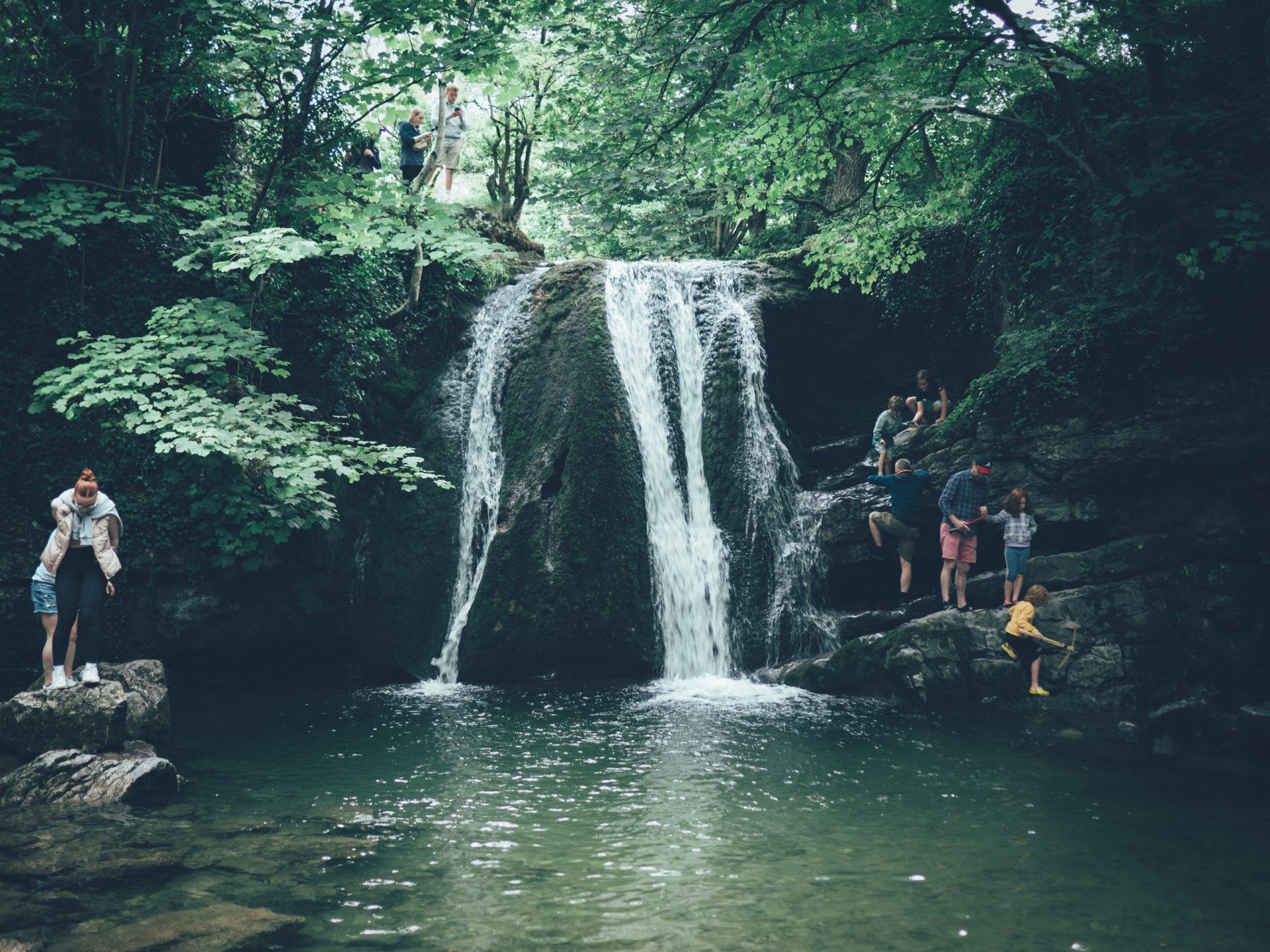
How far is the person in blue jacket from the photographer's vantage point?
38.4ft

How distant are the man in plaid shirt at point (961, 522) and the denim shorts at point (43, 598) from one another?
1004 cm

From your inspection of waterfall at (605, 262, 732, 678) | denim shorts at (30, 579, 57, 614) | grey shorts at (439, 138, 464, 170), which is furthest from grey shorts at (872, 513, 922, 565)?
denim shorts at (30, 579, 57, 614)

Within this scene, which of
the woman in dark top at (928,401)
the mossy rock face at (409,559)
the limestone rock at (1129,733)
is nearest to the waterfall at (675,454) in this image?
the mossy rock face at (409,559)

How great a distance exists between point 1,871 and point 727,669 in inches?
342

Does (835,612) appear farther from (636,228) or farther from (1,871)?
(636,228)

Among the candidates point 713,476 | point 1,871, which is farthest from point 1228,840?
point 713,476

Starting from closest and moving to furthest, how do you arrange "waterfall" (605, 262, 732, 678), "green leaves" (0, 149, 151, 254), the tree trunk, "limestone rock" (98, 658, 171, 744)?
"limestone rock" (98, 658, 171, 744), the tree trunk, "green leaves" (0, 149, 151, 254), "waterfall" (605, 262, 732, 678)

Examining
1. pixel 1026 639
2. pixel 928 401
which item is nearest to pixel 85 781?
pixel 1026 639

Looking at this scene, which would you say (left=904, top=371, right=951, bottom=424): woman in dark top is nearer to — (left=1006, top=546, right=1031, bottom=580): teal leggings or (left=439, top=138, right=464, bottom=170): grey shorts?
(left=1006, top=546, right=1031, bottom=580): teal leggings

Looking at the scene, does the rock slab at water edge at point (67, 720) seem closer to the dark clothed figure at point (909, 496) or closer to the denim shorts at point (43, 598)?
the denim shorts at point (43, 598)

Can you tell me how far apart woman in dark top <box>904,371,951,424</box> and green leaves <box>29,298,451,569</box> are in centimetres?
774

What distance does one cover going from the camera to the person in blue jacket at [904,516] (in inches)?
461

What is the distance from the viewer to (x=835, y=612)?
1246cm

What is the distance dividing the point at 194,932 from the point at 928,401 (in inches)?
537
